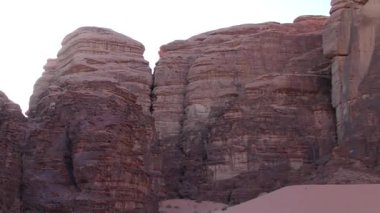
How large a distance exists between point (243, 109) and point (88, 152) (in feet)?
58.6

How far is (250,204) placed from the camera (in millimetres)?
35250

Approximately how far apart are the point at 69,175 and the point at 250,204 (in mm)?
9984

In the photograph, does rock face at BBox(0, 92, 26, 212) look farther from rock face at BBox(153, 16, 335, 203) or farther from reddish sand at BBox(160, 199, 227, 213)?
rock face at BBox(153, 16, 335, 203)

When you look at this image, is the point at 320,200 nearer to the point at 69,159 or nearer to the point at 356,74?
the point at 356,74

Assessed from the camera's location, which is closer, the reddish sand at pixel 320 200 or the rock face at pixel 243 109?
the reddish sand at pixel 320 200

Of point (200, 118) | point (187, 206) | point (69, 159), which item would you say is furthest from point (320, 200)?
point (200, 118)

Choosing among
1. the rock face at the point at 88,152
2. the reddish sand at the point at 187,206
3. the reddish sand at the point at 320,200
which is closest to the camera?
the rock face at the point at 88,152

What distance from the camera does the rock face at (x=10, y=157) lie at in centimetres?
2734

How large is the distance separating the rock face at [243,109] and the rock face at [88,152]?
975 centimetres

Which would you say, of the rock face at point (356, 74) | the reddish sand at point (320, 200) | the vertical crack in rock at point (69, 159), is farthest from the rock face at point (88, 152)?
the rock face at point (356, 74)

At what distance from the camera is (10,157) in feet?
91.9

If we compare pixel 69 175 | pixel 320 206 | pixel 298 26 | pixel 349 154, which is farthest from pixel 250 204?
pixel 298 26

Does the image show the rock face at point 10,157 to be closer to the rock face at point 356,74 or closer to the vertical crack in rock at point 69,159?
the vertical crack in rock at point 69,159

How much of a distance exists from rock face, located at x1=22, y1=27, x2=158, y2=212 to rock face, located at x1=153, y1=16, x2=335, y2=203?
32.0 feet
